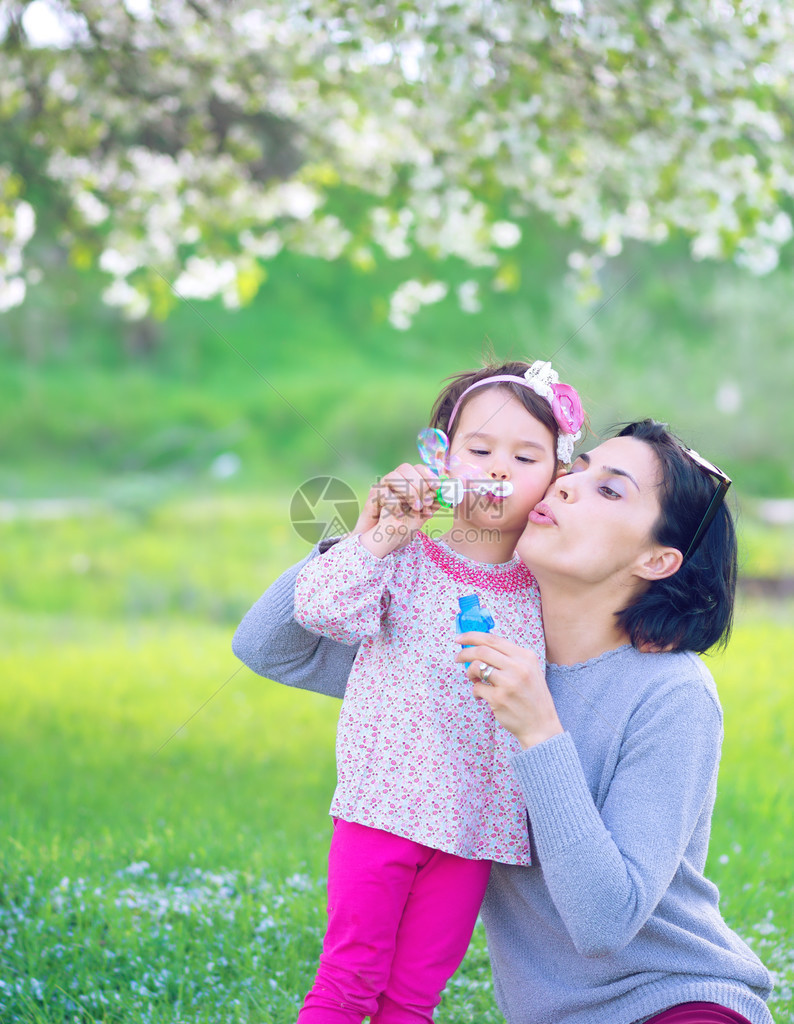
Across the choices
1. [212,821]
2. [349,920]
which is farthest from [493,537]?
[212,821]

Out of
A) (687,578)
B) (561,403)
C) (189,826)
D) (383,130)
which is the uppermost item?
(383,130)

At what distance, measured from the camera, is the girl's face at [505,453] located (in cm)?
194

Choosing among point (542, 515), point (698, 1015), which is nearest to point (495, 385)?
point (542, 515)

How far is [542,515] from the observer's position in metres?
1.88

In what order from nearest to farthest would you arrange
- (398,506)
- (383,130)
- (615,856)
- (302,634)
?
(615,856) < (398,506) < (302,634) < (383,130)

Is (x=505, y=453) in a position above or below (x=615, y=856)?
above

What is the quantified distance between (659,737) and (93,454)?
46.7ft

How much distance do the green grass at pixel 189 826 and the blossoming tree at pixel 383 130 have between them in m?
2.21

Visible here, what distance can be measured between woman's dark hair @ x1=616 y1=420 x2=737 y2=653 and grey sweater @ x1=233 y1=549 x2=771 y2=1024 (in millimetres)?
45

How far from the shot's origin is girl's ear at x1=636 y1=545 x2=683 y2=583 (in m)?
1.88

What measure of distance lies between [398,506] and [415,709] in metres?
0.37

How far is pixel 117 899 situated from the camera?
2.72m

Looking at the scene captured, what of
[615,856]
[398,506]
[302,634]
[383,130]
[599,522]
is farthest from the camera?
[383,130]

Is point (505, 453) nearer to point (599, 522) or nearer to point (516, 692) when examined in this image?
point (599, 522)
